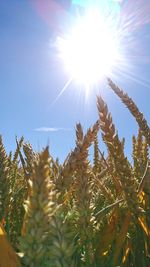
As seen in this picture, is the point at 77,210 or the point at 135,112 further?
the point at 135,112

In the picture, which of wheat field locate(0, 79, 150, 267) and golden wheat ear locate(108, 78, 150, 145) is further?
golden wheat ear locate(108, 78, 150, 145)

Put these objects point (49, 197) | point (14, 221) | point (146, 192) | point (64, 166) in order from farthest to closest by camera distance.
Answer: point (14, 221), point (146, 192), point (64, 166), point (49, 197)

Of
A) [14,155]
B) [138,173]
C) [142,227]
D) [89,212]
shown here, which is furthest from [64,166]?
[14,155]

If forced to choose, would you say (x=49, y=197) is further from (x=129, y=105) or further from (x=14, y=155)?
(x=14, y=155)

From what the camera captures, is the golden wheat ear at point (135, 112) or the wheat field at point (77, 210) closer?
the wheat field at point (77, 210)

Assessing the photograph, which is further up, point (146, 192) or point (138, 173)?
point (138, 173)

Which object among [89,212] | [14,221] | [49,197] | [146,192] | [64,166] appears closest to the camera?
[49,197]

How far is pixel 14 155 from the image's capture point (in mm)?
2680

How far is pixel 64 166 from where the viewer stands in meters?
1.29

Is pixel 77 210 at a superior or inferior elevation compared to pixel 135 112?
inferior

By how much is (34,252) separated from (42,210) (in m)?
0.11

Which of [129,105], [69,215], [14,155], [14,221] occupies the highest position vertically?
[14,155]

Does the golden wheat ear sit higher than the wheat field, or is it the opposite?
the golden wheat ear

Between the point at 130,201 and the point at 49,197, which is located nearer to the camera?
the point at 49,197
